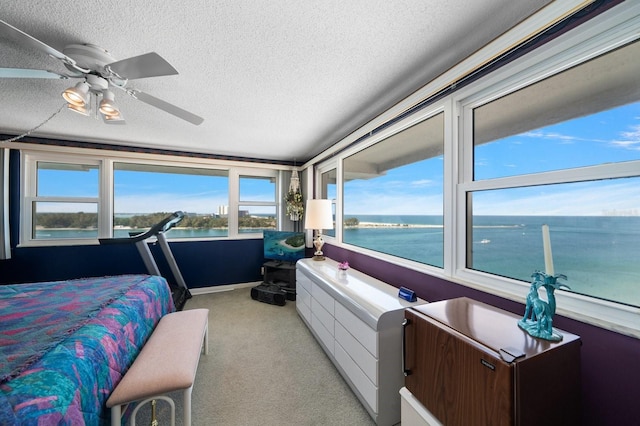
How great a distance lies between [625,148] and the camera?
3.11ft

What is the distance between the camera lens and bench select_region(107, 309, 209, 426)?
1.18 metres

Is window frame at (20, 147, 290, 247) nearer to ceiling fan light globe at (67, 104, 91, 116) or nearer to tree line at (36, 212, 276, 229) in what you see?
tree line at (36, 212, 276, 229)

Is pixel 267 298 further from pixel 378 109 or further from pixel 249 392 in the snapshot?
pixel 378 109

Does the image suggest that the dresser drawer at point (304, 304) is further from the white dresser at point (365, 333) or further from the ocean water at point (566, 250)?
the ocean water at point (566, 250)

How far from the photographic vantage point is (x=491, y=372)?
2.60 feet

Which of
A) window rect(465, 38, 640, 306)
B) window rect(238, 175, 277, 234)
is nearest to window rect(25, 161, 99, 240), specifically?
window rect(238, 175, 277, 234)

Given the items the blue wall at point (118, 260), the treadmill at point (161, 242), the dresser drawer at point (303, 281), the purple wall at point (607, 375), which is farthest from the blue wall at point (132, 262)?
the purple wall at point (607, 375)

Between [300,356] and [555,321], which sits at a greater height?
[555,321]

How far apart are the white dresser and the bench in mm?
1059

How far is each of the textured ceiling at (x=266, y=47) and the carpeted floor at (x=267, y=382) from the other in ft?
7.97

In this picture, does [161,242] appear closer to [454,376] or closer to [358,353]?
[358,353]

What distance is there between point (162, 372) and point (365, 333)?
1.23 meters

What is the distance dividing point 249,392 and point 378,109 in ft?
8.99

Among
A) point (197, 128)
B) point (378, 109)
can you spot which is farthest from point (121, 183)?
point (378, 109)
